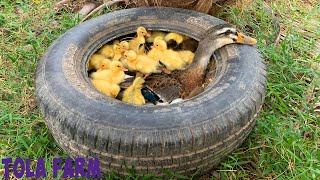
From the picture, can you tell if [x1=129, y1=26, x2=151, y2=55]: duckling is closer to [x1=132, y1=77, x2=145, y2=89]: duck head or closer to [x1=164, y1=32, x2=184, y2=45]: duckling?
[x1=164, y1=32, x2=184, y2=45]: duckling

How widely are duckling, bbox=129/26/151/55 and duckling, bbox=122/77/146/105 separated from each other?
32cm

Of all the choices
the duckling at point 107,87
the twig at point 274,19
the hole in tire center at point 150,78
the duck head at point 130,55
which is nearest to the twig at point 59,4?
the hole in tire center at point 150,78

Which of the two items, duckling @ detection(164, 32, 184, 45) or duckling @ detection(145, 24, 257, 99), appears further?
duckling @ detection(164, 32, 184, 45)

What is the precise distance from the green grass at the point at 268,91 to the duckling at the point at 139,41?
30.3 inches

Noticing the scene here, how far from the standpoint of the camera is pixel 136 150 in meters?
1.98

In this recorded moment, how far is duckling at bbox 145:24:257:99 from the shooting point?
261cm

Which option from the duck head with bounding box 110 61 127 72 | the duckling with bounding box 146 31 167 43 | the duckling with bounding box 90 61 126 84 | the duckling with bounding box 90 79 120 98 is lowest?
the duckling with bounding box 90 79 120 98

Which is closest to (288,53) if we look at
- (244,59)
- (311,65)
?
(311,65)

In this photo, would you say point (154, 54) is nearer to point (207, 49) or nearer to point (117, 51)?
point (117, 51)

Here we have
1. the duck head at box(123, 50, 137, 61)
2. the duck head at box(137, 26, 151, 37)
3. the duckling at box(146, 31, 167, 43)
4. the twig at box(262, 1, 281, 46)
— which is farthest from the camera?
the twig at box(262, 1, 281, 46)


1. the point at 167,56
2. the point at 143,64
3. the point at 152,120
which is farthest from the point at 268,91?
the point at 152,120

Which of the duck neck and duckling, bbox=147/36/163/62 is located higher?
the duck neck

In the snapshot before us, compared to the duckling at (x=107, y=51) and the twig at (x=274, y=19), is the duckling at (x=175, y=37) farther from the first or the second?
Result: the twig at (x=274, y=19)

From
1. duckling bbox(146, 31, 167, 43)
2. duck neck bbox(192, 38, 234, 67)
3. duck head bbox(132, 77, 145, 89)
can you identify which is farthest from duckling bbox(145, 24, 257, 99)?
duckling bbox(146, 31, 167, 43)
